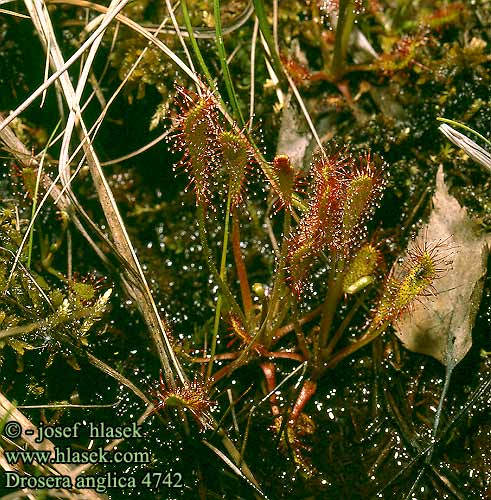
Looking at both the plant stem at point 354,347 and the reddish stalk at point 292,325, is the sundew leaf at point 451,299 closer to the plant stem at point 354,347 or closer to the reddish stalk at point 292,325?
the plant stem at point 354,347

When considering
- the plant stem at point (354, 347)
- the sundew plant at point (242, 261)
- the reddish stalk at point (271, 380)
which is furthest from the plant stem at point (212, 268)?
the plant stem at point (354, 347)

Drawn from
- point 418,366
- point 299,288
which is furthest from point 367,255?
point 418,366

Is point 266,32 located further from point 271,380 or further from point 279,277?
point 271,380

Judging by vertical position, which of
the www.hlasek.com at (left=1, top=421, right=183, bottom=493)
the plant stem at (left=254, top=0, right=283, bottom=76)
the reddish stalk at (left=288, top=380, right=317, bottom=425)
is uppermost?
the plant stem at (left=254, top=0, right=283, bottom=76)

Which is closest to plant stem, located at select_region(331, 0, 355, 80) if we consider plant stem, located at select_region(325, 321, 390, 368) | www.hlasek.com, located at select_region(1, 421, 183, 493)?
plant stem, located at select_region(325, 321, 390, 368)

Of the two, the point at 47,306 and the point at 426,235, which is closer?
the point at 47,306

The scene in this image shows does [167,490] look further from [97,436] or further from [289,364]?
[289,364]

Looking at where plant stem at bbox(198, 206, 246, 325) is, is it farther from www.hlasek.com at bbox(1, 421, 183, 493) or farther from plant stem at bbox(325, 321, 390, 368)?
www.hlasek.com at bbox(1, 421, 183, 493)
